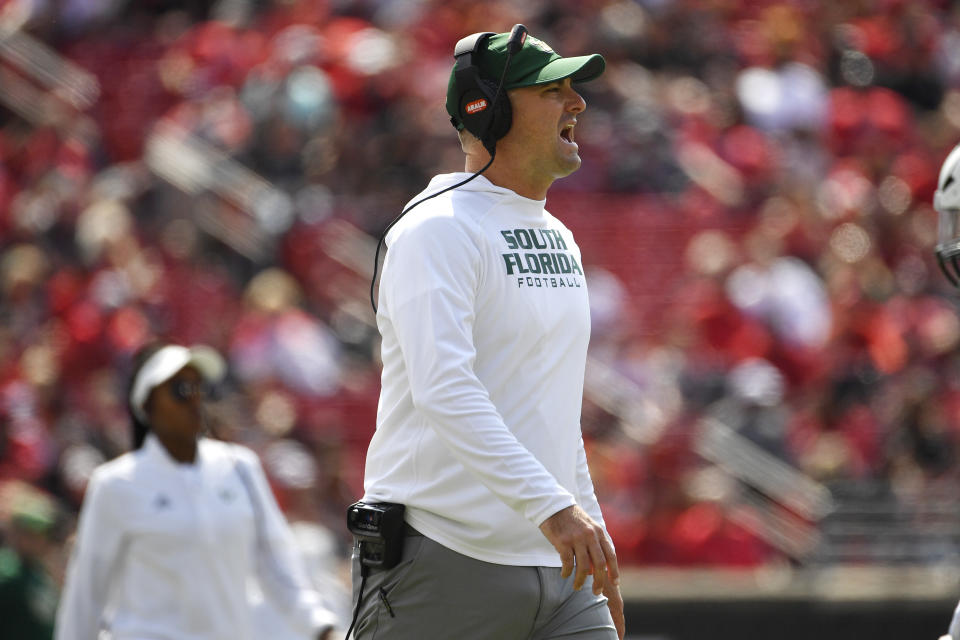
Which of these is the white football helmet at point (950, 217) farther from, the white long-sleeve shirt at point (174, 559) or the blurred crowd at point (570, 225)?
the blurred crowd at point (570, 225)

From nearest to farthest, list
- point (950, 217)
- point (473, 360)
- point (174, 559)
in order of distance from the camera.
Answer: point (473, 360) < point (950, 217) < point (174, 559)

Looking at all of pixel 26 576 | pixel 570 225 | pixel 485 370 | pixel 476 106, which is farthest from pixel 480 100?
pixel 570 225

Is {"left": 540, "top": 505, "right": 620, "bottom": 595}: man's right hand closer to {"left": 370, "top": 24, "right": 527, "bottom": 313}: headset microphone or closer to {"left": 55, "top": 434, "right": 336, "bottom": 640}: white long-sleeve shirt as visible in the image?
{"left": 370, "top": 24, "right": 527, "bottom": 313}: headset microphone

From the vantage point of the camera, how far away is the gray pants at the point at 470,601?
12.5 feet

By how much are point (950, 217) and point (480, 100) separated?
3.92ft

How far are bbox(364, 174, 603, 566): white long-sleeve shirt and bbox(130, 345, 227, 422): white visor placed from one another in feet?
7.32

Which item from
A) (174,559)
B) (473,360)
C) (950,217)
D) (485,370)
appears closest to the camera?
(473,360)

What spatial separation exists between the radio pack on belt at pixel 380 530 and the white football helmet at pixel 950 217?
4.75 feet

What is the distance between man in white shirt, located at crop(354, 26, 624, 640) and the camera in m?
3.71

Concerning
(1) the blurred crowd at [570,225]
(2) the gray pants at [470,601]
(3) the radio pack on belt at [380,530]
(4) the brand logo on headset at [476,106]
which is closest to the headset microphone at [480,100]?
(4) the brand logo on headset at [476,106]

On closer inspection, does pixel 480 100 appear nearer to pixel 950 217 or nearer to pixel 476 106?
pixel 476 106

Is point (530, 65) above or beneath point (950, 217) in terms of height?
above

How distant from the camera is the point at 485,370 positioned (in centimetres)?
386

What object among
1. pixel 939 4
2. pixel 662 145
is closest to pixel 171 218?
pixel 662 145
